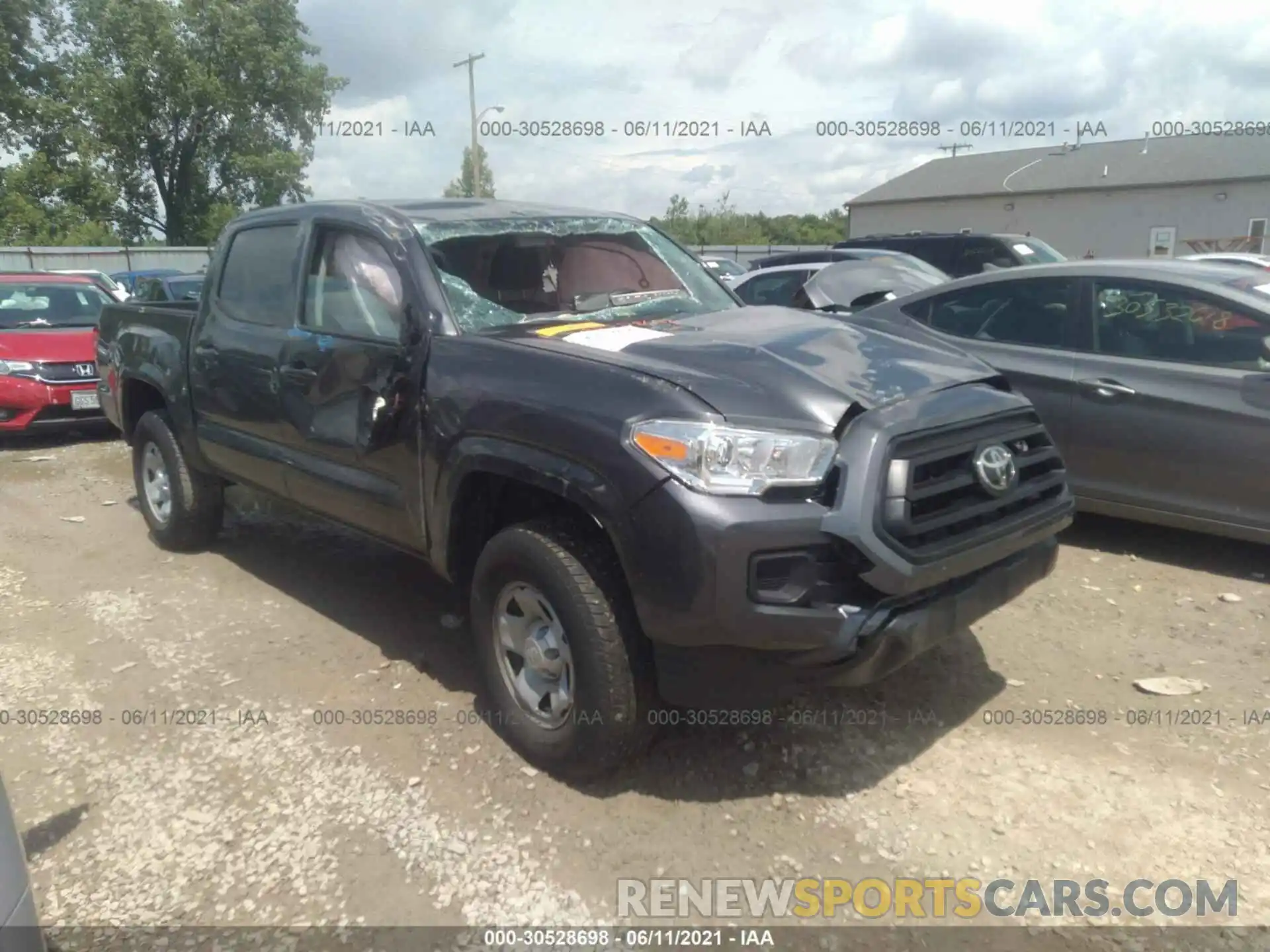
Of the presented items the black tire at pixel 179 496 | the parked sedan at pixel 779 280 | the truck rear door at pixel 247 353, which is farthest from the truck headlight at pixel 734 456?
the parked sedan at pixel 779 280

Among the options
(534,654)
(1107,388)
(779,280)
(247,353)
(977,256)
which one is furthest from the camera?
(977,256)

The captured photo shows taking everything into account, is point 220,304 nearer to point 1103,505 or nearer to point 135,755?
point 135,755

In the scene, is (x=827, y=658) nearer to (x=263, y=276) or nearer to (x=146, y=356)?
(x=263, y=276)

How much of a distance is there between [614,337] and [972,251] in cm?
1098

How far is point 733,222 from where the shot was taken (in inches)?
2312

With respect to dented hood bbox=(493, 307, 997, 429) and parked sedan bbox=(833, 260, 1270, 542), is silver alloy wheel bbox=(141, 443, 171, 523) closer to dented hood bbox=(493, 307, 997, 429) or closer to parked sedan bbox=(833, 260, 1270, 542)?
dented hood bbox=(493, 307, 997, 429)

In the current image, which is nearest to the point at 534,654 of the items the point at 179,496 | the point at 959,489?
the point at 959,489

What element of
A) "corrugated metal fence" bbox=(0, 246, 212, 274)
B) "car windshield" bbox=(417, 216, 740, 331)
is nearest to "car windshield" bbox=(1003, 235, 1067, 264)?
"car windshield" bbox=(417, 216, 740, 331)

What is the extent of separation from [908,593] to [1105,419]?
291 centimetres

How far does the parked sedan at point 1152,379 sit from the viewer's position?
187 inches

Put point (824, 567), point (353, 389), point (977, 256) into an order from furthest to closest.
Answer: point (977, 256)
point (353, 389)
point (824, 567)

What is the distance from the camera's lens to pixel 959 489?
3.02 meters

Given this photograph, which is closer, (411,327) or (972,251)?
(411,327)

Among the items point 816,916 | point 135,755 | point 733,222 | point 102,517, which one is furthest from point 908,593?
point 733,222
